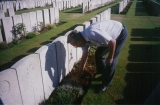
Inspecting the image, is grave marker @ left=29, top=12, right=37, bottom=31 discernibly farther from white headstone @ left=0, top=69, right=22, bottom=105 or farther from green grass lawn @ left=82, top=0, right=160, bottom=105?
white headstone @ left=0, top=69, right=22, bottom=105

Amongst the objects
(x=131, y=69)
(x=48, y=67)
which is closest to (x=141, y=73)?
(x=131, y=69)

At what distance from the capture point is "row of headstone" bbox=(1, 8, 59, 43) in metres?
8.25

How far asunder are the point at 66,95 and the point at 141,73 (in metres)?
2.47

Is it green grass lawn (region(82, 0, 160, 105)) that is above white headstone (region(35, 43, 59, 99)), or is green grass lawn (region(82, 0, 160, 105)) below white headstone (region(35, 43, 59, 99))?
below

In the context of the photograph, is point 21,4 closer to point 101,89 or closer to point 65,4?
point 65,4

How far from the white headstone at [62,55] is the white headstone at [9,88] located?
149 cm

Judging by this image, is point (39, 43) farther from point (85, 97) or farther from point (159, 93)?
point (159, 93)

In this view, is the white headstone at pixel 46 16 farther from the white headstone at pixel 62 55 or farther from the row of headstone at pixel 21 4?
the row of headstone at pixel 21 4

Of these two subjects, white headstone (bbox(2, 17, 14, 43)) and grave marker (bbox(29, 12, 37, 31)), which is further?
grave marker (bbox(29, 12, 37, 31))

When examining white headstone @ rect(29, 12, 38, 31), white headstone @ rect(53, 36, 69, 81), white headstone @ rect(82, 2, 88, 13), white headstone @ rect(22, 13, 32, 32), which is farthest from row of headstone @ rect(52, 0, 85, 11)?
white headstone @ rect(53, 36, 69, 81)

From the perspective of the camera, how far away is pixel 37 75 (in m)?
3.38

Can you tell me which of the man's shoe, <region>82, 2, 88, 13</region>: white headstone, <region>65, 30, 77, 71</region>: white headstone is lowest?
the man's shoe

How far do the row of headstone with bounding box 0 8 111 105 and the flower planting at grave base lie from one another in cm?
20

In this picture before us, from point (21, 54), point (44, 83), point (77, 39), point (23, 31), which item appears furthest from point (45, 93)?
point (23, 31)
